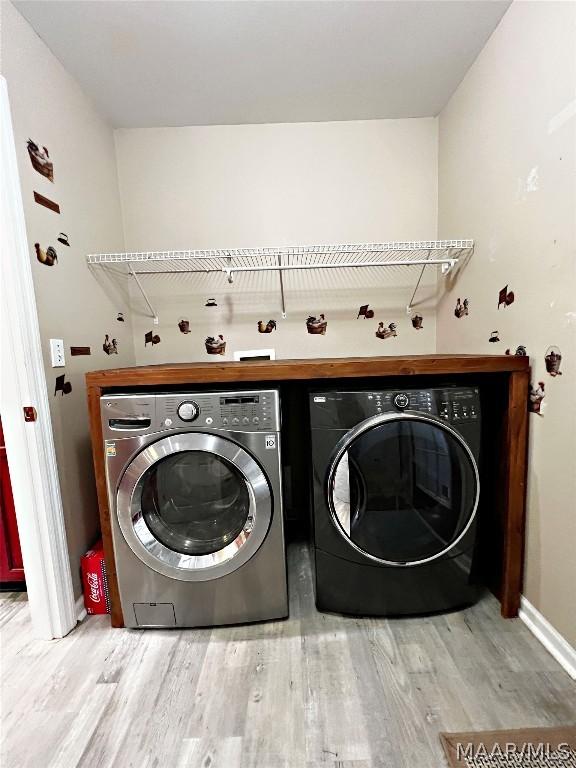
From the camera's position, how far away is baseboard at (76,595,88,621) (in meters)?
1.44

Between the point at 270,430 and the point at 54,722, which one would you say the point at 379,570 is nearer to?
the point at 270,430

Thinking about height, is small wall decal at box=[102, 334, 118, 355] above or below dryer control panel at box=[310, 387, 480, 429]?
above

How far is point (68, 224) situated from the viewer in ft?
4.99

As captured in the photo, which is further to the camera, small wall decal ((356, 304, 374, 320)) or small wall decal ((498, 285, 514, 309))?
small wall decal ((356, 304, 374, 320))

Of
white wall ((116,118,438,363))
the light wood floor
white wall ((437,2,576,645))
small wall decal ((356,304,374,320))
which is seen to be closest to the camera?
the light wood floor

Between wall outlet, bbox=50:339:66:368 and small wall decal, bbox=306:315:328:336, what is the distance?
1285mm

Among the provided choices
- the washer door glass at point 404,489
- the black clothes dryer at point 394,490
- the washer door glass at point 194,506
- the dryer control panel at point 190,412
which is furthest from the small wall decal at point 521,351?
the washer door glass at point 194,506

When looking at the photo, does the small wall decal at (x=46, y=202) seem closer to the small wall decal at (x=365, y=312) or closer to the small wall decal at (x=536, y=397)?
the small wall decal at (x=365, y=312)

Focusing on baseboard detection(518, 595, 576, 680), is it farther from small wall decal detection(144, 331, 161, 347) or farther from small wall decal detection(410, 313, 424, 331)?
small wall decal detection(144, 331, 161, 347)

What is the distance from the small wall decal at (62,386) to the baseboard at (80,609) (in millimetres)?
888

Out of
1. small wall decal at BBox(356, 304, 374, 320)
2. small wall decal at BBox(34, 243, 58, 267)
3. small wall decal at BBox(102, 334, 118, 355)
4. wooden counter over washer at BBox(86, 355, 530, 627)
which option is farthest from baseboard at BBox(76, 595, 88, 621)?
small wall decal at BBox(356, 304, 374, 320)

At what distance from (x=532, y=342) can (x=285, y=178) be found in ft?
5.19

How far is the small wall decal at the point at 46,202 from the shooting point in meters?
1.32

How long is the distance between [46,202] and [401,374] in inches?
62.2
